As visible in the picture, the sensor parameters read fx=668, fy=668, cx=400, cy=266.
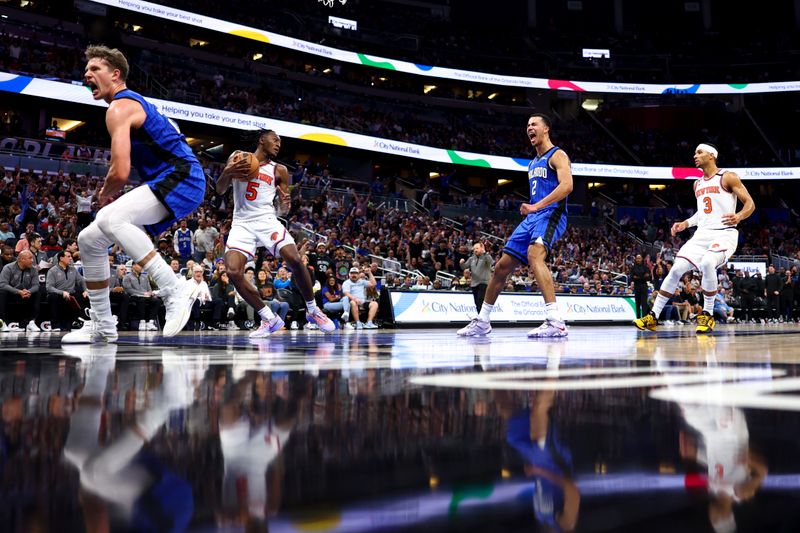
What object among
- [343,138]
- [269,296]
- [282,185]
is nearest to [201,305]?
[269,296]

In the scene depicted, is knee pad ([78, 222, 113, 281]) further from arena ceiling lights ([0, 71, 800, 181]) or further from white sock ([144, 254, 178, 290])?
arena ceiling lights ([0, 71, 800, 181])

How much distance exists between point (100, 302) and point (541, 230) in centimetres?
333

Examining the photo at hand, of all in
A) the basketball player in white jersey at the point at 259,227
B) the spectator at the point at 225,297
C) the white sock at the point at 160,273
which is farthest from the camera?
the spectator at the point at 225,297

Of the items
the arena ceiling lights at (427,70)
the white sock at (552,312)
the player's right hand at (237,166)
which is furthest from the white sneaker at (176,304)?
Answer: the arena ceiling lights at (427,70)

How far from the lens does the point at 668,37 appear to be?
37781 millimetres

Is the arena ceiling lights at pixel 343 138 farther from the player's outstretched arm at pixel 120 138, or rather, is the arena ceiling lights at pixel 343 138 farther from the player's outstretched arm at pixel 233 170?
the player's outstretched arm at pixel 120 138

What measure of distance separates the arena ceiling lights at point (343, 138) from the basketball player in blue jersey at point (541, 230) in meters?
16.1

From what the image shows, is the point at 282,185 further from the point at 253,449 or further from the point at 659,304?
the point at 253,449

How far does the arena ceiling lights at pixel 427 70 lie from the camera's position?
24734mm

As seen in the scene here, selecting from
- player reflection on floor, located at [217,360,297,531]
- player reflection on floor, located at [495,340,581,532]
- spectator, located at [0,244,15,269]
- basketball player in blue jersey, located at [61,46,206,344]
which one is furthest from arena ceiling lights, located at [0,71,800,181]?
player reflection on floor, located at [495,340,581,532]

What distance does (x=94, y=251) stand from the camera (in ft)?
12.5

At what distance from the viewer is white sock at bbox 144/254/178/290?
3746 mm

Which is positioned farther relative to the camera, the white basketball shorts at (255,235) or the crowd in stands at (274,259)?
the crowd in stands at (274,259)

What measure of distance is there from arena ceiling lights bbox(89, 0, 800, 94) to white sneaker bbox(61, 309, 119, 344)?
73.4 feet
